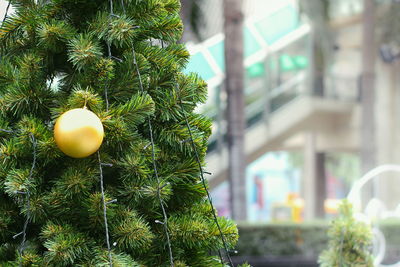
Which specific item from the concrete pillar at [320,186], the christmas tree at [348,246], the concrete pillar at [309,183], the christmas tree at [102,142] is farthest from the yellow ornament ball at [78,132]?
the concrete pillar at [320,186]

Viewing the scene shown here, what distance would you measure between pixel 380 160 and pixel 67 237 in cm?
1464

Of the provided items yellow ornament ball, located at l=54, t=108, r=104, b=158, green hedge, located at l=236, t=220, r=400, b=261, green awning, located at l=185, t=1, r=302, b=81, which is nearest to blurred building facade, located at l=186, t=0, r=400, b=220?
green awning, located at l=185, t=1, r=302, b=81

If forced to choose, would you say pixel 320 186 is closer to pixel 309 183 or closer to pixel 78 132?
pixel 309 183

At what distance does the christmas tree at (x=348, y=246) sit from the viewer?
265 centimetres

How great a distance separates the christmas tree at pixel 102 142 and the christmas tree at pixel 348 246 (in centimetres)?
135

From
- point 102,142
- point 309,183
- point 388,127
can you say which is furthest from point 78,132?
point 309,183

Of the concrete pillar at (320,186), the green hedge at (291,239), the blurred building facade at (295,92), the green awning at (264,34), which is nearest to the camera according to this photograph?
the green hedge at (291,239)

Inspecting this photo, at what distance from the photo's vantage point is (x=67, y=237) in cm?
121

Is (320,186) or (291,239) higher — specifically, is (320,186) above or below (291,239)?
above

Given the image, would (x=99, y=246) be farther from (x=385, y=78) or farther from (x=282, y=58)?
(x=385, y=78)

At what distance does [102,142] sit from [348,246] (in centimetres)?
178

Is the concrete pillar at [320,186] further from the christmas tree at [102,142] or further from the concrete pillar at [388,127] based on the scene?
the christmas tree at [102,142]

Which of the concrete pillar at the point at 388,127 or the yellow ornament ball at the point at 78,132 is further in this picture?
the concrete pillar at the point at 388,127

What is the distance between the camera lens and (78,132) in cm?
113
